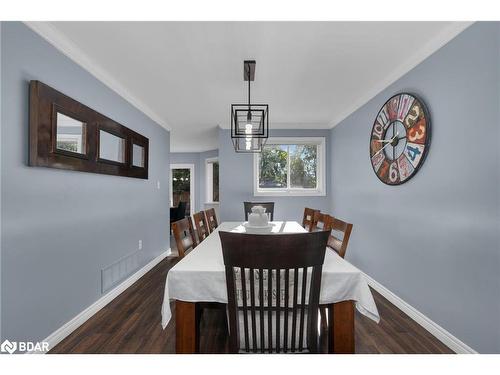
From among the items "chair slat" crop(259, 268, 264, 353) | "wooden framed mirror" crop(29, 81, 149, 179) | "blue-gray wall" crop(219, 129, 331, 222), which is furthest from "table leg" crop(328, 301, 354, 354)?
"blue-gray wall" crop(219, 129, 331, 222)

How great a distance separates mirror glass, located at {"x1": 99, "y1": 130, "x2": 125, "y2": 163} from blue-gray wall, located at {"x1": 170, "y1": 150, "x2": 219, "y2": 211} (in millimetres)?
4966

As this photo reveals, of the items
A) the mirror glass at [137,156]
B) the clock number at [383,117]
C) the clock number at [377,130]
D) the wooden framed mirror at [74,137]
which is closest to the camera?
the wooden framed mirror at [74,137]

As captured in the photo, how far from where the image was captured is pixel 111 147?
2.60m

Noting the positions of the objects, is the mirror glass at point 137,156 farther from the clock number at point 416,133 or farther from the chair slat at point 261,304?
the clock number at point 416,133

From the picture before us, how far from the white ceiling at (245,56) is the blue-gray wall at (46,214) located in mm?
210

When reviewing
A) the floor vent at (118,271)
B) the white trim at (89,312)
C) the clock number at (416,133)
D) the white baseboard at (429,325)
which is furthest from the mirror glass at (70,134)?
the white baseboard at (429,325)

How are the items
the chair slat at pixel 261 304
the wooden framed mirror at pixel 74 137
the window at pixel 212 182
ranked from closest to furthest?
the chair slat at pixel 261 304, the wooden framed mirror at pixel 74 137, the window at pixel 212 182

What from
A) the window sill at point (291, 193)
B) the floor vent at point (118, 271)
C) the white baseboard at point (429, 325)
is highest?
the window sill at point (291, 193)

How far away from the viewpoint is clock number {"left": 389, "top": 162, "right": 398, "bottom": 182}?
2.40 metres

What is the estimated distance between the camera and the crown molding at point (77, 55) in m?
1.72

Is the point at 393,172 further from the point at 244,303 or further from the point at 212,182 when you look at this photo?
the point at 212,182

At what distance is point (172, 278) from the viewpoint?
1230 millimetres

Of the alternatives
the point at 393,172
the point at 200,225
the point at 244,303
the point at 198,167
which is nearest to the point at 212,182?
the point at 198,167
